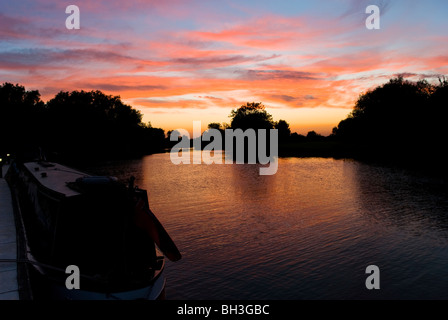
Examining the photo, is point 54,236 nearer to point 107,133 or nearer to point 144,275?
point 144,275

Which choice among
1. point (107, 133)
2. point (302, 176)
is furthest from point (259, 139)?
point (302, 176)

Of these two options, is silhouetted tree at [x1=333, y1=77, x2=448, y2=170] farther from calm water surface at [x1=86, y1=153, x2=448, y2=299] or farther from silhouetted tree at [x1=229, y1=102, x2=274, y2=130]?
silhouetted tree at [x1=229, y1=102, x2=274, y2=130]

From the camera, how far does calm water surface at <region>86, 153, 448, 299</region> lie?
34.0 ft

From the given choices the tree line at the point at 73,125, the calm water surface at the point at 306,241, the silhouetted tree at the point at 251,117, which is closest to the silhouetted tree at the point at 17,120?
the tree line at the point at 73,125

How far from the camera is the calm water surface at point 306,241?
1038 centimetres

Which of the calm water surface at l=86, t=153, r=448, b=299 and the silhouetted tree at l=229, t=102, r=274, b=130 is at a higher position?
the silhouetted tree at l=229, t=102, r=274, b=130

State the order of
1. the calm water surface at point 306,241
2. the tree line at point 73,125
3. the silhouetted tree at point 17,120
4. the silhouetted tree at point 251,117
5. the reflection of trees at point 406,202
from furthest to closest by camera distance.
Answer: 1. the silhouetted tree at point 251,117
2. the tree line at point 73,125
3. the silhouetted tree at point 17,120
4. the reflection of trees at point 406,202
5. the calm water surface at point 306,241

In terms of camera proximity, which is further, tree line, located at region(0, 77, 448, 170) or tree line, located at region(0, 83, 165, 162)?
tree line, located at region(0, 83, 165, 162)

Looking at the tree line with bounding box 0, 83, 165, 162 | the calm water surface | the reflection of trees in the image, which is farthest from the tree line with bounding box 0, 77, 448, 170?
the calm water surface

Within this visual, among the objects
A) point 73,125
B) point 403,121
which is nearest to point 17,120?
point 73,125

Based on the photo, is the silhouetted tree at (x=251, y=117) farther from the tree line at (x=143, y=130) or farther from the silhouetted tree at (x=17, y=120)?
the silhouetted tree at (x=17, y=120)

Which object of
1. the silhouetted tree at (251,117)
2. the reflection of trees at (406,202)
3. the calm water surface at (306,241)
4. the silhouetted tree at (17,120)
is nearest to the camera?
the calm water surface at (306,241)

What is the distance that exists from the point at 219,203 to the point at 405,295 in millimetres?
13464

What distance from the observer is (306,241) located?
47.3 ft
